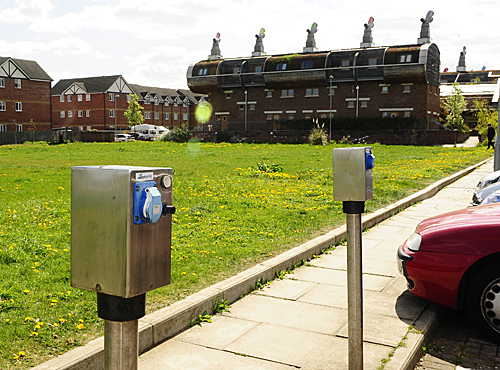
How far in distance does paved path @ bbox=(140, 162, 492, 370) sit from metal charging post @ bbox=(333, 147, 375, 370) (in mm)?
382

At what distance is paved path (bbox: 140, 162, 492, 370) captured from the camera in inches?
159

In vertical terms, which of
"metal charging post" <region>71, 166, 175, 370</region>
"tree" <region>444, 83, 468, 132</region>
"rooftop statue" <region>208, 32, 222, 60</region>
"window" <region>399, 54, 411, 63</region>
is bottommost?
"metal charging post" <region>71, 166, 175, 370</region>

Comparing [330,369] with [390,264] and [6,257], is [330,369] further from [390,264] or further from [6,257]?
[6,257]

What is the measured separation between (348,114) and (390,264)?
5287 cm

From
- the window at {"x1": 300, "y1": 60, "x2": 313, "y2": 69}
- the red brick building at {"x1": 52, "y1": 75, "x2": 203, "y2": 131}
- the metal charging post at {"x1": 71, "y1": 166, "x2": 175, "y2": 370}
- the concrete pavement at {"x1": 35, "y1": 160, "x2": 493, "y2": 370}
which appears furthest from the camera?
the red brick building at {"x1": 52, "y1": 75, "x2": 203, "y2": 131}

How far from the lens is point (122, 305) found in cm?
220

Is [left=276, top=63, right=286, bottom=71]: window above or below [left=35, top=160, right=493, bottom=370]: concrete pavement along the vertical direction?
above

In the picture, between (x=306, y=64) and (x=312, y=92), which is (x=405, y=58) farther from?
(x=312, y=92)

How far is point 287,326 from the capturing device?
474 centimetres

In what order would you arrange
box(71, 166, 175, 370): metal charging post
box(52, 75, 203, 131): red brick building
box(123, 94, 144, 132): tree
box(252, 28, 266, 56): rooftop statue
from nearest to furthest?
box(71, 166, 175, 370): metal charging post < box(252, 28, 266, 56): rooftop statue < box(123, 94, 144, 132): tree < box(52, 75, 203, 131): red brick building

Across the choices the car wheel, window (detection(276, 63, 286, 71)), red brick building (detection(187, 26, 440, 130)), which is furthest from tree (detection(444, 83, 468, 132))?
the car wheel

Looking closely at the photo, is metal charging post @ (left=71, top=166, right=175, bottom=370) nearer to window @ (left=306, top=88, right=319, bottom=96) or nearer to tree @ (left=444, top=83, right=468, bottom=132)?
window @ (left=306, top=88, right=319, bottom=96)

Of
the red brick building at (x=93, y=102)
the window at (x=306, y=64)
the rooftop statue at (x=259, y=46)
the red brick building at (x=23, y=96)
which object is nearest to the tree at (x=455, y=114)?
the window at (x=306, y=64)

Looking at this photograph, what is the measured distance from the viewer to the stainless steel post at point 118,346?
87.1 inches
